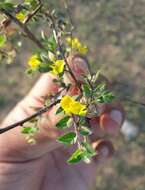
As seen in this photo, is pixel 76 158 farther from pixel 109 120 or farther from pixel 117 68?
pixel 117 68

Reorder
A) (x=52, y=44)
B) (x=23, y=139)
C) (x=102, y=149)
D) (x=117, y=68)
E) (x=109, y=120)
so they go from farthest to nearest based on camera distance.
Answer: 1. (x=117, y=68)
2. (x=102, y=149)
3. (x=109, y=120)
4. (x=23, y=139)
5. (x=52, y=44)

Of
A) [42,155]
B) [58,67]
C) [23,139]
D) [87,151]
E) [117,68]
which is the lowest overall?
[117,68]

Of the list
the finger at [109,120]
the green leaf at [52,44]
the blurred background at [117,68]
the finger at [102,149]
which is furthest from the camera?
the blurred background at [117,68]

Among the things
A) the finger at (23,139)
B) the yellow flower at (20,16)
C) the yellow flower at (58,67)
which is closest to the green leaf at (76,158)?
the yellow flower at (58,67)

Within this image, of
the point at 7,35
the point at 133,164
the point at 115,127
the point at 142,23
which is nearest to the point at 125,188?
the point at 133,164

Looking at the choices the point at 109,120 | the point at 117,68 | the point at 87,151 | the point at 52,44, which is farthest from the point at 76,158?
the point at 117,68

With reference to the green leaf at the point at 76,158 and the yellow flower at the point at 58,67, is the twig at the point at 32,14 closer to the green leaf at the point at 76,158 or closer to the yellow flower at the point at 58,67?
the yellow flower at the point at 58,67

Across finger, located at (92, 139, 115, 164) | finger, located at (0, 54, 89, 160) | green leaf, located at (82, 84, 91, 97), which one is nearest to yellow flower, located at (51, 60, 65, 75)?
green leaf, located at (82, 84, 91, 97)
